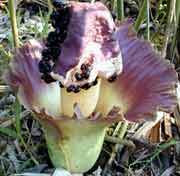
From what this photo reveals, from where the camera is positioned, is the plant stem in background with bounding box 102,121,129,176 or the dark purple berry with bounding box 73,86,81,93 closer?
the dark purple berry with bounding box 73,86,81,93

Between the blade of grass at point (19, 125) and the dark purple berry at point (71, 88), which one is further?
the blade of grass at point (19, 125)

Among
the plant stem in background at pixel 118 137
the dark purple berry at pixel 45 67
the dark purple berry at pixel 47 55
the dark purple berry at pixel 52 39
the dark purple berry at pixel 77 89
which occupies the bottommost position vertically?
the plant stem in background at pixel 118 137

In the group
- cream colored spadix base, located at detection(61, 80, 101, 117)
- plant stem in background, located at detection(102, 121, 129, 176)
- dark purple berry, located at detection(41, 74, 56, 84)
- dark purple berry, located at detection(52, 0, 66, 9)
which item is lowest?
plant stem in background, located at detection(102, 121, 129, 176)

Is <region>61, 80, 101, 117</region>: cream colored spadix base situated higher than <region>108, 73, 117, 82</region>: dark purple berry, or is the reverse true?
<region>108, 73, 117, 82</region>: dark purple berry

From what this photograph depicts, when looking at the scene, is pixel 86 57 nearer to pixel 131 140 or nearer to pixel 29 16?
pixel 131 140

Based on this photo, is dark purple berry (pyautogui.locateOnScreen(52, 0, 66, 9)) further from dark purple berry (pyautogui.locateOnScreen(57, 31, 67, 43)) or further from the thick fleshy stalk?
the thick fleshy stalk

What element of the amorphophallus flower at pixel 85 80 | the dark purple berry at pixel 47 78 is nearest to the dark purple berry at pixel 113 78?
the amorphophallus flower at pixel 85 80

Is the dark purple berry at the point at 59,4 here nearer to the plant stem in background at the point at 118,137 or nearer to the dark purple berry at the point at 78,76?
the dark purple berry at the point at 78,76

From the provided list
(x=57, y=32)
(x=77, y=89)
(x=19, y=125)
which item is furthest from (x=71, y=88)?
(x=19, y=125)

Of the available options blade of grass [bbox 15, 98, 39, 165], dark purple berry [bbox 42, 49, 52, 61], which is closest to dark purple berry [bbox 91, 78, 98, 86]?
dark purple berry [bbox 42, 49, 52, 61]
